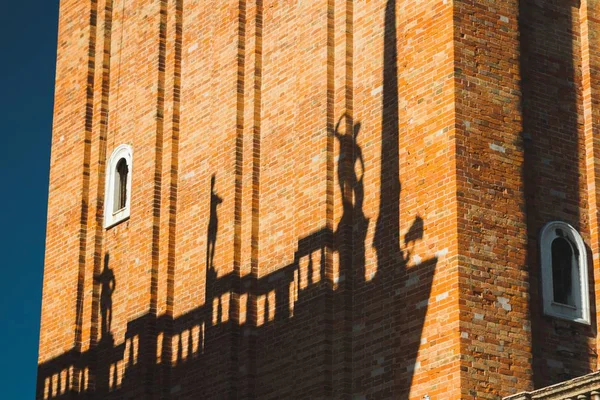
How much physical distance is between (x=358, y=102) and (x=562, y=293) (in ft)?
15.1

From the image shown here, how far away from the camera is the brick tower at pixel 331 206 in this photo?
24.3 meters

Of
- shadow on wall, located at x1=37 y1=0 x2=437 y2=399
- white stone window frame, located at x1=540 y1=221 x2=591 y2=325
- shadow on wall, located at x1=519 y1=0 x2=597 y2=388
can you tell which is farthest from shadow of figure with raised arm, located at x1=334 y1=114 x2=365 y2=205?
white stone window frame, located at x1=540 y1=221 x2=591 y2=325

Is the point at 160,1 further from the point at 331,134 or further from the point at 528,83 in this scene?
the point at 528,83

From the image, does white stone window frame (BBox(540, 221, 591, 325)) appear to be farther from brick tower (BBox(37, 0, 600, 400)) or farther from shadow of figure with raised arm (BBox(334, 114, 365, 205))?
shadow of figure with raised arm (BBox(334, 114, 365, 205))

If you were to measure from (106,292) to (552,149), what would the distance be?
9.49m

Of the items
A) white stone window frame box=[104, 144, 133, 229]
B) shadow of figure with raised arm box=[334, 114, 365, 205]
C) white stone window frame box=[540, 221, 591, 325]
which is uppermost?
white stone window frame box=[104, 144, 133, 229]

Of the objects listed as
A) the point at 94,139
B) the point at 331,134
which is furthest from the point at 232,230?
the point at 94,139

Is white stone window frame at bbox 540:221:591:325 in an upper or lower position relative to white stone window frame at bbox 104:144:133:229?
lower

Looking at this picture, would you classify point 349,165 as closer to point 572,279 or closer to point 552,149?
point 552,149

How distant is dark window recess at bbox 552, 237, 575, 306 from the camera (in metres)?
25.2

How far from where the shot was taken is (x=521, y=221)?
24.6 m

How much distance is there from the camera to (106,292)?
3106 cm

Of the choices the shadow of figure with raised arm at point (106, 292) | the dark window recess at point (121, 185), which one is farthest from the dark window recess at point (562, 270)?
the dark window recess at point (121, 185)

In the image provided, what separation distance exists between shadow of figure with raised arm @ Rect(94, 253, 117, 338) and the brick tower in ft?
0.14
